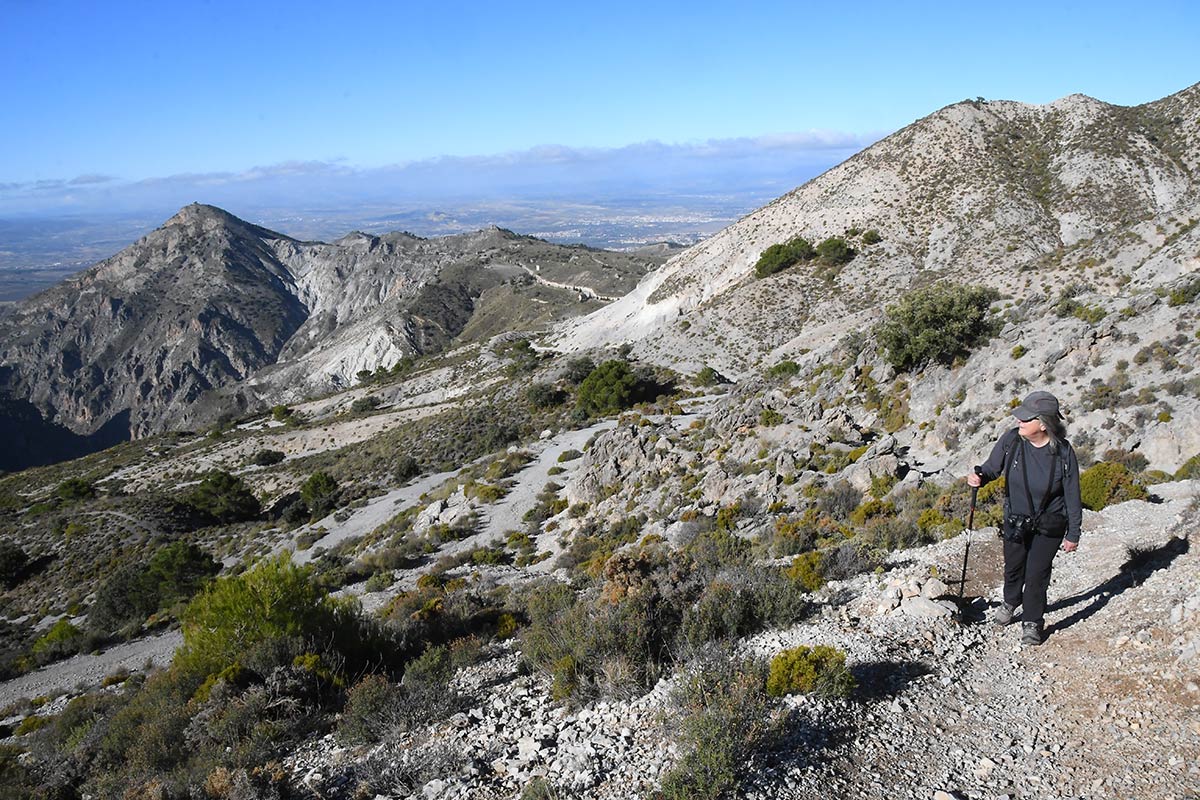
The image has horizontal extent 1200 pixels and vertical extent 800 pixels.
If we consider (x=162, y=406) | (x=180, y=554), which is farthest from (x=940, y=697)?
(x=162, y=406)

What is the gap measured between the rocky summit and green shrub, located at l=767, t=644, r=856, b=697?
0.12ft

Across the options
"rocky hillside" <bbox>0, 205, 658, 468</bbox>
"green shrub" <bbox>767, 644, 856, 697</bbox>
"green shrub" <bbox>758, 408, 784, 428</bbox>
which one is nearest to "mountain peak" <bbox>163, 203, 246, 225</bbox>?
"rocky hillside" <bbox>0, 205, 658, 468</bbox>

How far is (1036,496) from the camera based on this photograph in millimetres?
6055

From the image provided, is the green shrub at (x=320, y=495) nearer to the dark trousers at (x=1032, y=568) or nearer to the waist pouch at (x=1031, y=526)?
the dark trousers at (x=1032, y=568)

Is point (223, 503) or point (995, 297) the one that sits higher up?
point (995, 297)

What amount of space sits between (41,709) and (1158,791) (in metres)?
A: 19.0

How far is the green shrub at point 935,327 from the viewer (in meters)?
17.6

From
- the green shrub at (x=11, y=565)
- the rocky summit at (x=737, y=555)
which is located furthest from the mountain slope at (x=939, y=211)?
the green shrub at (x=11, y=565)

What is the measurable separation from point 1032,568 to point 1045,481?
932mm

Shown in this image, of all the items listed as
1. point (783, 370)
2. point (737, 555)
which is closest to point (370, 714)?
point (737, 555)

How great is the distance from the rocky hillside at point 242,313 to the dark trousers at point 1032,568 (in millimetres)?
88645

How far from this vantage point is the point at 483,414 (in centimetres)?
3972

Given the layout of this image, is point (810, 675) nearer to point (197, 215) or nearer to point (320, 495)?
point (320, 495)

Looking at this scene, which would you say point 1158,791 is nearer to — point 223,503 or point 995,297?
point 995,297
